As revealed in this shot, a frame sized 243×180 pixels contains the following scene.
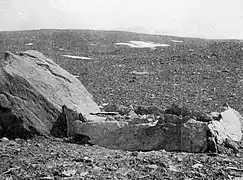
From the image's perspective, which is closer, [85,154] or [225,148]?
[85,154]

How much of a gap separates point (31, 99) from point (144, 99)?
453 cm

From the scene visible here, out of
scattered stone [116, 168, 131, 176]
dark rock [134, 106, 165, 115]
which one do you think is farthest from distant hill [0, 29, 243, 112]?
scattered stone [116, 168, 131, 176]

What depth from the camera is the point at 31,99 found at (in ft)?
24.5

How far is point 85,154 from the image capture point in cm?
638

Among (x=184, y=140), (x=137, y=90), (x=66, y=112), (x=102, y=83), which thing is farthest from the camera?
(x=102, y=83)

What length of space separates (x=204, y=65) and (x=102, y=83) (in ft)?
14.1

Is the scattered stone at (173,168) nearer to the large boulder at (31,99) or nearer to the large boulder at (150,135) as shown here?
the large boulder at (150,135)

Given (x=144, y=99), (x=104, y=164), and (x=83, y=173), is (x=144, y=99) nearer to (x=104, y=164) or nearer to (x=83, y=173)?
(x=104, y=164)

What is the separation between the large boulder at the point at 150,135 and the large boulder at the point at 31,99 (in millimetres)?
536

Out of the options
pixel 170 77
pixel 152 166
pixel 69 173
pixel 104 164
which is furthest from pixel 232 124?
pixel 170 77

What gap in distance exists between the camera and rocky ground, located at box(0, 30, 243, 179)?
5.78m

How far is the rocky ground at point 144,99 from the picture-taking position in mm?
5781

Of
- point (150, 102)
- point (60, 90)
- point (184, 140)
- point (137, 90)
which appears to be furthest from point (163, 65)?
point (184, 140)

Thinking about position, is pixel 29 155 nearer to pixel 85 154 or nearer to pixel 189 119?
pixel 85 154
